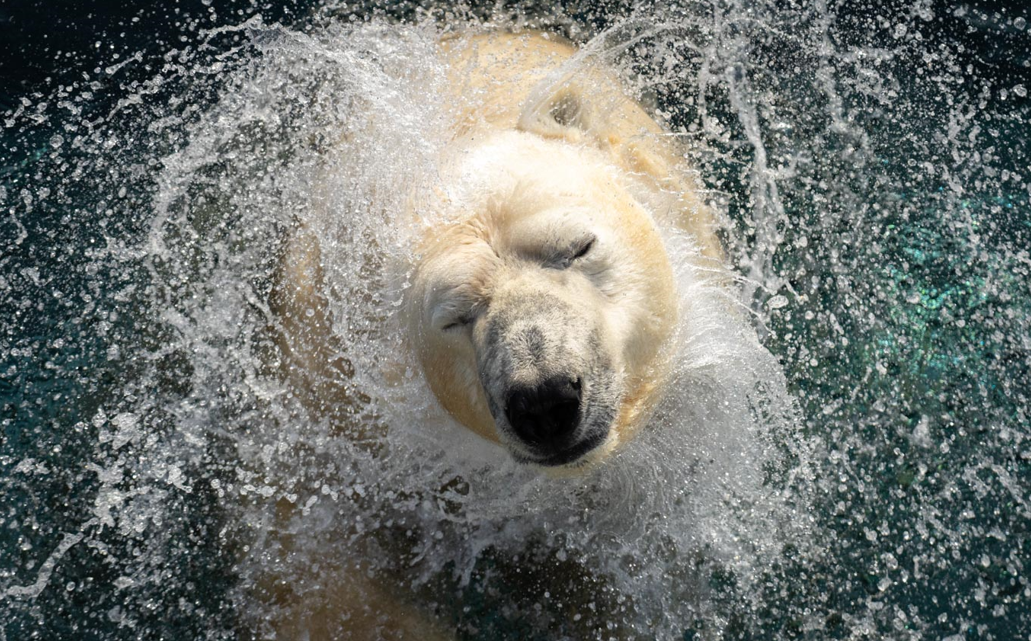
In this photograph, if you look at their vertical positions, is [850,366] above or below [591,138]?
below

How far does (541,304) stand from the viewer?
91.0 inches

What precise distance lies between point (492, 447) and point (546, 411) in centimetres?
62

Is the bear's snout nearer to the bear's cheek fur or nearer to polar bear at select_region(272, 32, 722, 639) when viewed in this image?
polar bear at select_region(272, 32, 722, 639)

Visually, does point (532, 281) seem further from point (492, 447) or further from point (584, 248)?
point (492, 447)

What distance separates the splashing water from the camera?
9.75ft

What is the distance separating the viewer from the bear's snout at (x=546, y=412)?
7.07 feet

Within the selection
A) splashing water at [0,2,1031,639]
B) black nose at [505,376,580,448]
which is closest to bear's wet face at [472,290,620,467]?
black nose at [505,376,580,448]

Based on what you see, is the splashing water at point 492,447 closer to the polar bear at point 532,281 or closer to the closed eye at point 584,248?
the polar bear at point 532,281

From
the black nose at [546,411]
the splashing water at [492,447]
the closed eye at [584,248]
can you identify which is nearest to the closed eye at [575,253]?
the closed eye at [584,248]

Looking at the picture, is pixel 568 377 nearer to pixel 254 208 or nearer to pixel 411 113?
pixel 411 113

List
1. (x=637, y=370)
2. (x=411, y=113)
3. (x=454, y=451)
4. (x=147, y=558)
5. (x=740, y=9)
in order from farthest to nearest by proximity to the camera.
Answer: (x=740, y=9)
(x=411, y=113)
(x=147, y=558)
(x=454, y=451)
(x=637, y=370)

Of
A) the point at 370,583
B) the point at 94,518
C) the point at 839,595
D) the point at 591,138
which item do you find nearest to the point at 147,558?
the point at 94,518

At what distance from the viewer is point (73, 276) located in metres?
3.67

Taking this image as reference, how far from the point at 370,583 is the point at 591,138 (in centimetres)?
160
